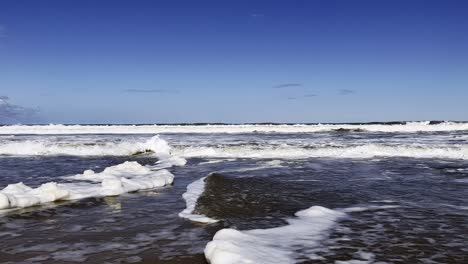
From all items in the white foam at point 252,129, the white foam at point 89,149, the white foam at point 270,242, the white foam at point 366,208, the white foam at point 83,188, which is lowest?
the white foam at point 366,208

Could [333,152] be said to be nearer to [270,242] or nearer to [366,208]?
[366,208]

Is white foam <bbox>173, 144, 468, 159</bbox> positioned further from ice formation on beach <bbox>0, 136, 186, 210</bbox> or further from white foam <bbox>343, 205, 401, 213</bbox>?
white foam <bbox>343, 205, 401, 213</bbox>

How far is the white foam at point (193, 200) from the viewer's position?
20.4 ft

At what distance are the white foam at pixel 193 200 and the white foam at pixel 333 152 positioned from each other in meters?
7.45

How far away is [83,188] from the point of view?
350 inches

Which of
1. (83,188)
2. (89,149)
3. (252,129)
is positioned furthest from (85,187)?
(252,129)

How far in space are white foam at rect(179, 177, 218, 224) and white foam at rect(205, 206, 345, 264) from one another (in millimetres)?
1059

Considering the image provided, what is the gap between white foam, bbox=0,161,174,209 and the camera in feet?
23.8

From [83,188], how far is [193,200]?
2604mm

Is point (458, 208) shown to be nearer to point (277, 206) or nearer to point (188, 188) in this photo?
point (277, 206)

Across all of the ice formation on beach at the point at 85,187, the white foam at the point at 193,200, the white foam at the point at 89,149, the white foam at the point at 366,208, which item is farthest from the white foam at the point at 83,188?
the white foam at the point at 89,149

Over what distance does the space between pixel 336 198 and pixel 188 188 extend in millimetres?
3134

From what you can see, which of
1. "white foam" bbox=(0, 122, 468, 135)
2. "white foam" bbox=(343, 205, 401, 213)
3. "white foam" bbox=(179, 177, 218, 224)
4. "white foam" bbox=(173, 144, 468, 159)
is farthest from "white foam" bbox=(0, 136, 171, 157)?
"white foam" bbox=(0, 122, 468, 135)

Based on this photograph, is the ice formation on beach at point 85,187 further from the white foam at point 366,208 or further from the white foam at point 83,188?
the white foam at point 366,208
